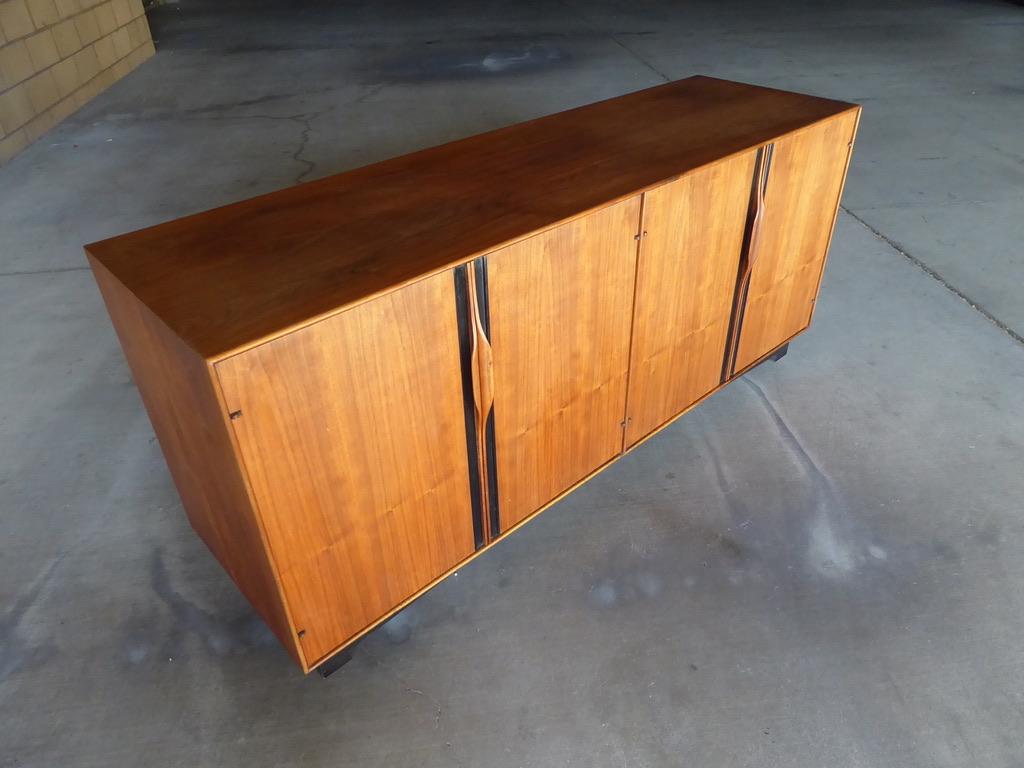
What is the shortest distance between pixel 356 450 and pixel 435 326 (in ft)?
0.92

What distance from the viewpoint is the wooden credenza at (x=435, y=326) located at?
Result: 1242 mm

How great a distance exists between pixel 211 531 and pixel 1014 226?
389 cm

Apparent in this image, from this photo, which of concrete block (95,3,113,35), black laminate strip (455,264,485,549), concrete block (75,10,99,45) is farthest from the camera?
concrete block (95,3,113,35)

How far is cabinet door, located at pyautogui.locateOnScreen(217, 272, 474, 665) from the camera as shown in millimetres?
1198

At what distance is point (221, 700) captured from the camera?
162cm

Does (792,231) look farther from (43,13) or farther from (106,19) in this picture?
(106,19)

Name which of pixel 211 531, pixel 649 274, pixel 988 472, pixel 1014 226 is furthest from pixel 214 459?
pixel 1014 226

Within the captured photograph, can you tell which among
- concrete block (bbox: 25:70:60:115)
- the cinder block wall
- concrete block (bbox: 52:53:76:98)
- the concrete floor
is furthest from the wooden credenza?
concrete block (bbox: 52:53:76:98)

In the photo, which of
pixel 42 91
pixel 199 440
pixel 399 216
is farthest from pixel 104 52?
pixel 199 440

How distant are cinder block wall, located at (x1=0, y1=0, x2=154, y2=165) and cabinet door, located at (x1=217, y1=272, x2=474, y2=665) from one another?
459 centimetres

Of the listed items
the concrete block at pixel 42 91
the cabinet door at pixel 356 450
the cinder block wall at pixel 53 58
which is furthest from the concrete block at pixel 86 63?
the cabinet door at pixel 356 450

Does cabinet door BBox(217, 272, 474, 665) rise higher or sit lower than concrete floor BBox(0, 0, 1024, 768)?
higher

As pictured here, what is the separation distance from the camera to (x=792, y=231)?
2.20 meters

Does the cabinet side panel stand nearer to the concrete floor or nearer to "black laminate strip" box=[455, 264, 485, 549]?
the concrete floor
